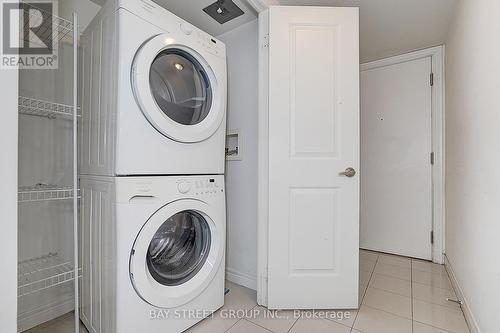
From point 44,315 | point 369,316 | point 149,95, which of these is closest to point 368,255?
point 369,316

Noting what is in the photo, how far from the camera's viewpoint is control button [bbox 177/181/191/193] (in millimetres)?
1209

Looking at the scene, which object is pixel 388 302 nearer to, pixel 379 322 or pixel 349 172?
pixel 379 322

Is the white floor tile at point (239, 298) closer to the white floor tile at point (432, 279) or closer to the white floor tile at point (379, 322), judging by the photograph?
the white floor tile at point (379, 322)

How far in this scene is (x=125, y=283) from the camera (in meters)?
1.05

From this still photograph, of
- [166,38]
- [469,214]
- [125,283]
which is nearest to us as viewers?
[125,283]

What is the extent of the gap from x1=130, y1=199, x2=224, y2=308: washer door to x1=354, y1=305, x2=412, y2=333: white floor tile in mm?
861

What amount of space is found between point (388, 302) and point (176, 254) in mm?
1360

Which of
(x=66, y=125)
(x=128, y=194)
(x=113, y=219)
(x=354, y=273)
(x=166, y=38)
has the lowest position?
(x=354, y=273)

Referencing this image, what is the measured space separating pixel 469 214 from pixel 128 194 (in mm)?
1836

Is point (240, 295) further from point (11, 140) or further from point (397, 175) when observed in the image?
point (397, 175)

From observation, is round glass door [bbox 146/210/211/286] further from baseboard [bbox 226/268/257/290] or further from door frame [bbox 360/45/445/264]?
door frame [bbox 360/45/445/264]

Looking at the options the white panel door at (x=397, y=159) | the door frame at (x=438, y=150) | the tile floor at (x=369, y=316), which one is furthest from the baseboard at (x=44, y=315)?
the door frame at (x=438, y=150)

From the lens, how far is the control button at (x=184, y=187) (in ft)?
3.97

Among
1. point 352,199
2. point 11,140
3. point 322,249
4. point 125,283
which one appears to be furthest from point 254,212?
point 11,140
